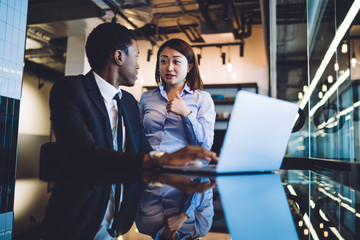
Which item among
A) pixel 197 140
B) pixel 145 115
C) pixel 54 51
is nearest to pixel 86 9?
pixel 54 51

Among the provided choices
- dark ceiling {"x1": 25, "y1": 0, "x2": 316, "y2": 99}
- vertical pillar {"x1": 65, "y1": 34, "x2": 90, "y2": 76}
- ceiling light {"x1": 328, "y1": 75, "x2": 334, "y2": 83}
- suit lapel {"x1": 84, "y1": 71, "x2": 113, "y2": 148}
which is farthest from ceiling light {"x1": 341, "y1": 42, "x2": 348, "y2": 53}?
vertical pillar {"x1": 65, "y1": 34, "x2": 90, "y2": 76}

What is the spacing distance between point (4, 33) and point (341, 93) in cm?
261

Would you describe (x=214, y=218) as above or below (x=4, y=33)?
below

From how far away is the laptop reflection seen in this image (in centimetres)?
34

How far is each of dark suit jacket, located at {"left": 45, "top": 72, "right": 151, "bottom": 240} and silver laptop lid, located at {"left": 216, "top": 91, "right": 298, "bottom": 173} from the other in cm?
28

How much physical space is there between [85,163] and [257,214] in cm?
68

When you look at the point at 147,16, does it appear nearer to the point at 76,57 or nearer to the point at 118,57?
the point at 76,57

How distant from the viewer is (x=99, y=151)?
0.95m

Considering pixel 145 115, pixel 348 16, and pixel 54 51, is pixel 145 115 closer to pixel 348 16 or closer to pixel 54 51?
pixel 348 16

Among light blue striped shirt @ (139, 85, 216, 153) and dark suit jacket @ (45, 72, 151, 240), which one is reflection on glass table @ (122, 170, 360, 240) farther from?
light blue striped shirt @ (139, 85, 216, 153)

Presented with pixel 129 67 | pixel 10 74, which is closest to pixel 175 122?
pixel 129 67

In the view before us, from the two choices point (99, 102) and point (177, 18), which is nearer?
point (99, 102)

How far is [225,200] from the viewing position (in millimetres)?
552

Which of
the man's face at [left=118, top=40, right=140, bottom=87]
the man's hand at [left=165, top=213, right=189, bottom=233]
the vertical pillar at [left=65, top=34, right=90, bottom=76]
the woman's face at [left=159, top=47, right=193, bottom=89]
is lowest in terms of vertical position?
the man's hand at [left=165, top=213, right=189, bottom=233]
